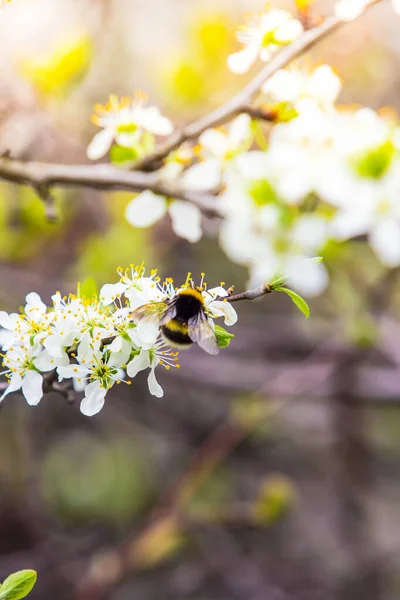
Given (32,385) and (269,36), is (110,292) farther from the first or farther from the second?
(269,36)

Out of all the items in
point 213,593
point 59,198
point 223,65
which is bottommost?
point 213,593

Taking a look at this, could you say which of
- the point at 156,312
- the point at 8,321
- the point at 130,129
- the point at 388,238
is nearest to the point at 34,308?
the point at 8,321

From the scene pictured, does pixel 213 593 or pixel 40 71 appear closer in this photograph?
pixel 40 71

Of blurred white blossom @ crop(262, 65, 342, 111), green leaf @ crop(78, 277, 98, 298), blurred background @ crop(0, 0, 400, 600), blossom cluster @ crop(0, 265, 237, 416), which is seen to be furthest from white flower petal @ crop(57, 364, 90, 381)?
blurred background @ crop(0, 0, 400, 600)

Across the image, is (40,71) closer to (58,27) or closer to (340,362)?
(58,27)

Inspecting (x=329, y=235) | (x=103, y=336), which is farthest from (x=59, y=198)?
(x=329, y=235)

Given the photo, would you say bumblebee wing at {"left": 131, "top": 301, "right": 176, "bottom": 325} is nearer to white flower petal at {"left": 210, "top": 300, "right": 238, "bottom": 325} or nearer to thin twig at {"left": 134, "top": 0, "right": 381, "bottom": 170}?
white flower petal at {"left": 210, "top": 300, "right": 238, "bottom": 325}
